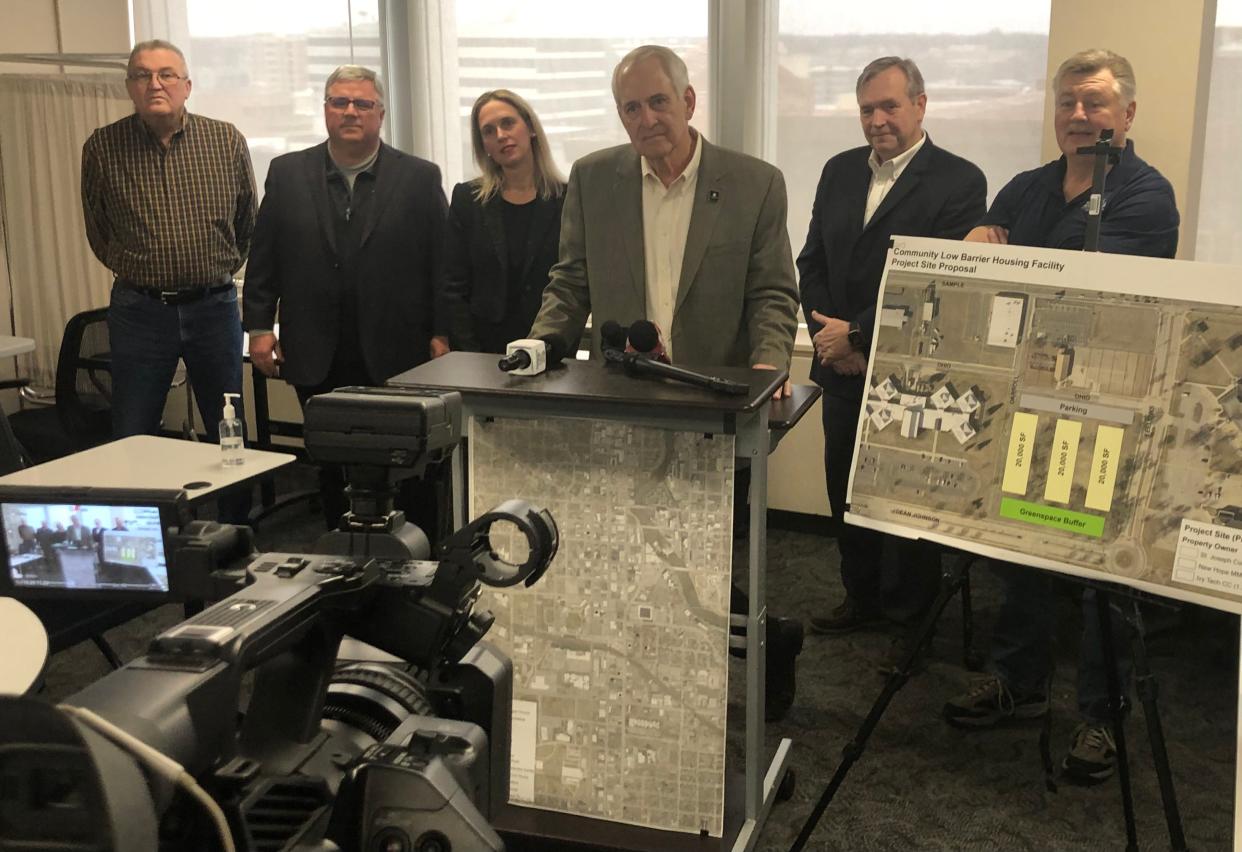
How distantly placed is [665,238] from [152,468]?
1.48m

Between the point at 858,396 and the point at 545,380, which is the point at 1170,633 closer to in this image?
the point at 858,396

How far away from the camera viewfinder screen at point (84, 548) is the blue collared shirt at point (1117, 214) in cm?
206

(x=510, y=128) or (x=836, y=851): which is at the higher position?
(x=510, y=128)

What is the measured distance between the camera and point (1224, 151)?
3.53 metres

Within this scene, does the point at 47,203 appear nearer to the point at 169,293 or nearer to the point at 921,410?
the point at 169,293

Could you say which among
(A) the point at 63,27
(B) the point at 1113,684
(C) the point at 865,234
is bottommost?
(B) the point at 1113,684

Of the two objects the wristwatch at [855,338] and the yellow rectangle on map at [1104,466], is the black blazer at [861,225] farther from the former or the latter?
the yellow rectangle on map at [1104,466]

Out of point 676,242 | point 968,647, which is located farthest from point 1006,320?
point 968,647

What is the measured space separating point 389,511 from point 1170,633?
3.18 meters

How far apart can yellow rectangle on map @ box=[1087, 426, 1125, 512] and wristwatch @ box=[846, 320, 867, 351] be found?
1344 mm

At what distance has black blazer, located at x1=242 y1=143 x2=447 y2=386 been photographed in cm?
376

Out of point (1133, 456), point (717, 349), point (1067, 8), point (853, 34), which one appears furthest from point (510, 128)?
point (1133, 456)

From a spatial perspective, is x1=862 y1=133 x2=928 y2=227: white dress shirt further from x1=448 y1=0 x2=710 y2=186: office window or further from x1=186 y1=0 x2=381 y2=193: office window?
x1=186 y1=0 x2=381 y2=193: office window

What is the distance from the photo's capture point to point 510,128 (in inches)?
139
